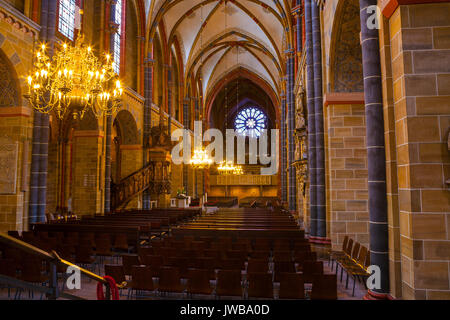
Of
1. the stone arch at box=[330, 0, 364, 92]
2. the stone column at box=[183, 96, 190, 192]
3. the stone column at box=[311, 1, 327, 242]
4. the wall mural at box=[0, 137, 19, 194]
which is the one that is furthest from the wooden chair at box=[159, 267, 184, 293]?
the stone column at box=[183, 96, 190, 192]

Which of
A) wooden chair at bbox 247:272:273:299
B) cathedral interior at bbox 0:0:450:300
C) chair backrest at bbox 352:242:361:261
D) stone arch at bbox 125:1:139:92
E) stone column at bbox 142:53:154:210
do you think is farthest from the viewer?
stone column at bbox 142:53:154:210

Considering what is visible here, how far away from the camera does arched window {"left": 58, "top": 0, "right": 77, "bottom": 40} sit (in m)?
12.8

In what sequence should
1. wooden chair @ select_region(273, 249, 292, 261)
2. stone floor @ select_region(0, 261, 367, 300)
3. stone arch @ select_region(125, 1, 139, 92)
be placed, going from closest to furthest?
stone floor @ select_region(0, 261, 367, 300), wooden chair @ select_region(273, 249, 292, 261), stone arch @ select_region(125, 1, 139, 92)

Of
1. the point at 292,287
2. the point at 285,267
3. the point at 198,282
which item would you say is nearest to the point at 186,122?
the point at 285,267

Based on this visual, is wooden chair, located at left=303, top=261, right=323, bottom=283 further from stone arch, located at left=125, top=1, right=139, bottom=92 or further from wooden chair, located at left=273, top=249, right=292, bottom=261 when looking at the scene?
stone arch, located at left=125, top=1, right=139, bottom=92

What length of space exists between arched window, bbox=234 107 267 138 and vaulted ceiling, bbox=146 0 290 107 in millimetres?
9207

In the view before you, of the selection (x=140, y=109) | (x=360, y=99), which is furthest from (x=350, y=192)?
(x=140, y=109)

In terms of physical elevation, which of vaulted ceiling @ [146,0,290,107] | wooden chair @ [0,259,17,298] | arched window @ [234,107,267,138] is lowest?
wooden chair @ [0,259,17,298]

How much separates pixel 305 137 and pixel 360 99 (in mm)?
3382

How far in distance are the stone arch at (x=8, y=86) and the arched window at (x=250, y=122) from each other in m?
33.5

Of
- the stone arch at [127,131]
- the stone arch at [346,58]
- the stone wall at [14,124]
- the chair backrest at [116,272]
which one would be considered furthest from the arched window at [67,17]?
the chair backrest at [116,272]

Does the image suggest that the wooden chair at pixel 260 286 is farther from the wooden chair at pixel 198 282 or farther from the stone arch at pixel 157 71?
the stone arch at pixel 157 71

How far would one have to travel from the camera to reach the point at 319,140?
948 centimetres
